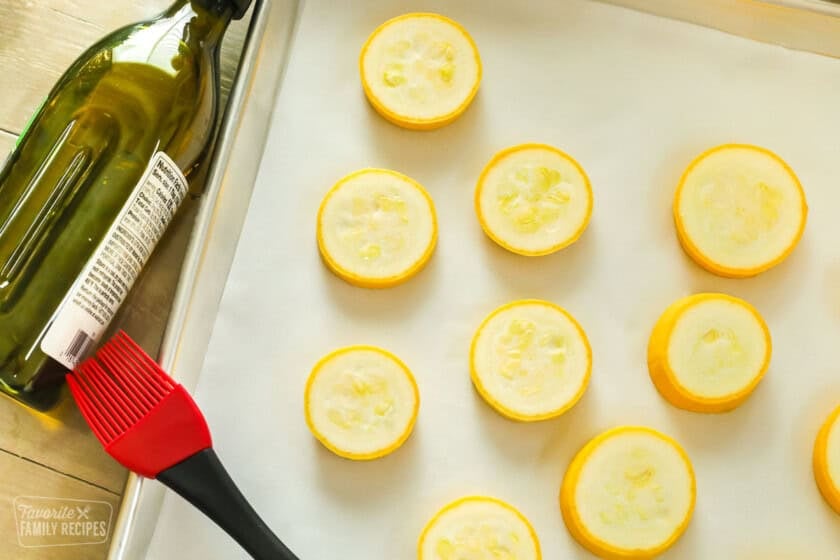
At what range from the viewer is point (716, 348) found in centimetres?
92

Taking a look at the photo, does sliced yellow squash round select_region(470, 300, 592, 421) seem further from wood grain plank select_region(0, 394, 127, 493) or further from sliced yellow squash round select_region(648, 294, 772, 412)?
wood grain plank select_region(0, 394, 127, 493)

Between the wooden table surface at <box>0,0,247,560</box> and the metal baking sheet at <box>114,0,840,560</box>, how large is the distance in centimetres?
9

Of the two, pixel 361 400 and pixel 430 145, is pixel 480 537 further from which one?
pixel 430 145

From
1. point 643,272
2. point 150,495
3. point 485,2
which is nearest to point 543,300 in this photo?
point 643,272

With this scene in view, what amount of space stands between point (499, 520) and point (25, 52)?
2.61 feet

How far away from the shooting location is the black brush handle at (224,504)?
830mm

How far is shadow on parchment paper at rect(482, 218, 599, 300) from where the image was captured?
3.15 feet

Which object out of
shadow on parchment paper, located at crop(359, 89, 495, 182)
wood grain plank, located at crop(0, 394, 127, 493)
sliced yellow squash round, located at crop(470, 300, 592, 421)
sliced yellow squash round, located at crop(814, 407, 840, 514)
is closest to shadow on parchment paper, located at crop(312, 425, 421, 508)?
sliced yellow squash round, located at crop(470, 300, 592, 421)

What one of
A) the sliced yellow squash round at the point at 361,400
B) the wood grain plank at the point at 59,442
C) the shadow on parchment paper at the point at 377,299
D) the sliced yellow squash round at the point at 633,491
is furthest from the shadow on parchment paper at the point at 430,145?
the wood grain plank at the point at 59,442

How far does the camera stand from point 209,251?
90cm

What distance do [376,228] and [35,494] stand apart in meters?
0.50

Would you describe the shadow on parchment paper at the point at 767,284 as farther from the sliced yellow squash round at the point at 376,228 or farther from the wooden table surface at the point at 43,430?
the wooden table surface at the point at 43,430

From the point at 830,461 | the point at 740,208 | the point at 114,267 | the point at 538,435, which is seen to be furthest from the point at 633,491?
the point at 114,267

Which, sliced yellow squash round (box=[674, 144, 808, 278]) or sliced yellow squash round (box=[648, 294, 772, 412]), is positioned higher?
sliced yellow squash round (box=[674, 144, 808, 278])
